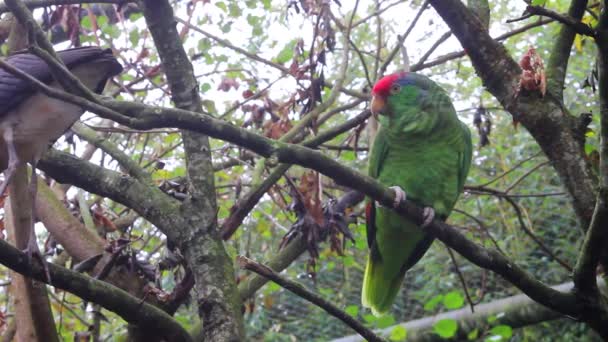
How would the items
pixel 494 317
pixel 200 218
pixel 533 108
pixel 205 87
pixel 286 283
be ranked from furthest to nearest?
pixel 205 87, pixel 494 317, pixel 533 108, pixel 200 218, pixel 286 283

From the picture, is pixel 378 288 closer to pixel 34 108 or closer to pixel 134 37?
pixel 34 108

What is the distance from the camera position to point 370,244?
111 inches

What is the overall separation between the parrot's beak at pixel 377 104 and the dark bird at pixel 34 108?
1019mm

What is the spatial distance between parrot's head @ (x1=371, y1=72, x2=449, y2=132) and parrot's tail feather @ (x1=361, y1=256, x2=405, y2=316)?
680mm

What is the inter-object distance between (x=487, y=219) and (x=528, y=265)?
0.48 metres

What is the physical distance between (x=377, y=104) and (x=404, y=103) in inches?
4.7

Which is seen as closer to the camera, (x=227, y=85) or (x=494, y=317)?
(x=494, y=317)

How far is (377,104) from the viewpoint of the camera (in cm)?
258

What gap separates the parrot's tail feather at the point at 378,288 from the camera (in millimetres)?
2893

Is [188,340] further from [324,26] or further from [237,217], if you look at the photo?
[324,26]

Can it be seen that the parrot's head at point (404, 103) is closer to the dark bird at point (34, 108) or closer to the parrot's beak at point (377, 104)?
the parrot's beak at point (377, 104)

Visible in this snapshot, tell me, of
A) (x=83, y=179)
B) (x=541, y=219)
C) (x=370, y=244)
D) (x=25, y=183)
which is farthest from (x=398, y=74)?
(x=541, y=219)

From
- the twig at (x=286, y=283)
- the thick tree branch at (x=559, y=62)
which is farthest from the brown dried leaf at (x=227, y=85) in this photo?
the twig at (x=286, y=283)

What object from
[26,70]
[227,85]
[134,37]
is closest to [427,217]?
[26,70]
